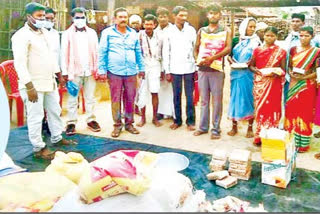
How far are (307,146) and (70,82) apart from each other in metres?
2.72

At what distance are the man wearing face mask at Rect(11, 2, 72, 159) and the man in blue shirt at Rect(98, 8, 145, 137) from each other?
718 millimetres

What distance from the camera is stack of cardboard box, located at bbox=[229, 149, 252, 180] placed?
3.10 metres

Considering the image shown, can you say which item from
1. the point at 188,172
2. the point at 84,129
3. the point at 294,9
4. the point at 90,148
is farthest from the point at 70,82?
the point at 294,9

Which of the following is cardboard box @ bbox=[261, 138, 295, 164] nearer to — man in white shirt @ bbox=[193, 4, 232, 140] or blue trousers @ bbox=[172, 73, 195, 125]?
man in white shirt @ bbox=[193, 4, 232, 140]

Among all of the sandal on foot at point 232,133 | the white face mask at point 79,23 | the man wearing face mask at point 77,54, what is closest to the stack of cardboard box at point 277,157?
the sandal on foot at point 232,133

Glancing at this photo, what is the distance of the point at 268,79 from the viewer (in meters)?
3.82

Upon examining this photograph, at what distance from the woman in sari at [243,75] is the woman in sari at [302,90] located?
49cm

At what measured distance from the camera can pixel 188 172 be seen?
3.30 meters

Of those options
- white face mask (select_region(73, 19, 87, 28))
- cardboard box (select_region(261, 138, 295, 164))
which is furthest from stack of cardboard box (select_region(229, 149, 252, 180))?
white face mask (select_region(73, 19, 87, 28))

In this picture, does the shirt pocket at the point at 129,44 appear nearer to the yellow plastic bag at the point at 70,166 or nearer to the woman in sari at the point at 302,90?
the woman in sari at the point at 302,90

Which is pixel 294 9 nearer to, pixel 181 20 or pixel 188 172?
pixel 181 20

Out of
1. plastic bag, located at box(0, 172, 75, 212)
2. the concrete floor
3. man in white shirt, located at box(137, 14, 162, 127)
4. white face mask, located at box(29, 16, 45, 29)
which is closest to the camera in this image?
plastic bag, located at box(0, 172, 75, 212)

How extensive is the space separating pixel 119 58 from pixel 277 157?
6.94ft

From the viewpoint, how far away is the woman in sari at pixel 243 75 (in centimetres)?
411
